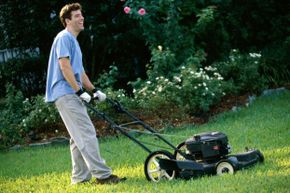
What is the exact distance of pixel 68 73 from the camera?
6133 mm

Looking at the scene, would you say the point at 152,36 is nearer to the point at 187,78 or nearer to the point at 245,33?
the point at 187,78

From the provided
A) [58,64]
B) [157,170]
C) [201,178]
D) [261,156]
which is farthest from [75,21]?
[261,156]

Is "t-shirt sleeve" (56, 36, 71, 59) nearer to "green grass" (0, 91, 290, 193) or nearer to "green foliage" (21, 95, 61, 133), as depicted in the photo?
"green grass" (0, 91, 290, 193)

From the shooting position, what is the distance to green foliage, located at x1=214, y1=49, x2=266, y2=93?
37.1 ft

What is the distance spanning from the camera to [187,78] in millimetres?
10133

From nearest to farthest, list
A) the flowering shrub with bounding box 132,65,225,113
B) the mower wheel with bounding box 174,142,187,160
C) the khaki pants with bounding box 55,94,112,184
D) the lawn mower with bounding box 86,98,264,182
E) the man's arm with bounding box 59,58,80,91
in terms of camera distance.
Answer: the lawn mower with bounding box 86,98,264,182, the man's arm with bounding box 59,58,80,91, the khaki pants with bounding box 55,94,112,184, the mower wheel with bounding box 174,142,187,160, the flowering shrub with bounding box 132,65,225,113

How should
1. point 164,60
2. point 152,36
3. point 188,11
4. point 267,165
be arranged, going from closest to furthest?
point 267,165, point 164,60, point 152,36, point 188,11

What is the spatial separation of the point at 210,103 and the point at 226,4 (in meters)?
3.47

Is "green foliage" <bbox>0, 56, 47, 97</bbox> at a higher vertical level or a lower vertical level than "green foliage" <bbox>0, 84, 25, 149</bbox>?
higher

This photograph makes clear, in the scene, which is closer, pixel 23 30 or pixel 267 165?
pixel 267 165

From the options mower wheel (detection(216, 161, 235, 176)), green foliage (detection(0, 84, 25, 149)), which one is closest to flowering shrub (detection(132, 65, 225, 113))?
green foliage (detection(0, 84, 25, 149))

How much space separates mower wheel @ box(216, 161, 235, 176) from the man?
1038mm

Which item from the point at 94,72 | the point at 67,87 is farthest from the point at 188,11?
the point at 67,87

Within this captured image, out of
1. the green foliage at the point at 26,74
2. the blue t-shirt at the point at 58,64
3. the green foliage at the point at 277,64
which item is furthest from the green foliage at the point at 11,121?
the green foliage at the point at 277,64
